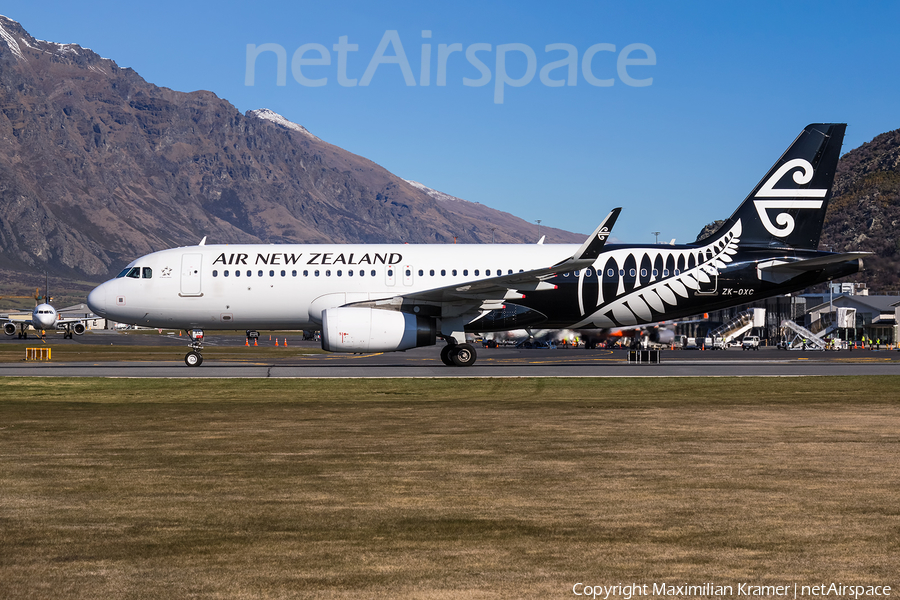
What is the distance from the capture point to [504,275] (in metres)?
32.2

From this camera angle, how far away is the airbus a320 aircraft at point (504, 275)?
1312 inches

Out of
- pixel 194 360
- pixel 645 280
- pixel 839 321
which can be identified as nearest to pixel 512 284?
pixel 645 280

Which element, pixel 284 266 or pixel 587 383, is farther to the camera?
pixel 284 266

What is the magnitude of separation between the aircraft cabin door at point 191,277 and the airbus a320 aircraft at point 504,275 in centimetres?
4

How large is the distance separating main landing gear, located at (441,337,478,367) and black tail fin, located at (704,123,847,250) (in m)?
10.8

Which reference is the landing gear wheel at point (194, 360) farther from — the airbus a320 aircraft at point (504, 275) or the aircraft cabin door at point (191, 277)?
the aircraft cabin door at point (191, 277)

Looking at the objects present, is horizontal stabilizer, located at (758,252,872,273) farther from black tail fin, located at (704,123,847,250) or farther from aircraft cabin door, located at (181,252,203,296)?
aircraft cabin door, located at (181,252,203,296)

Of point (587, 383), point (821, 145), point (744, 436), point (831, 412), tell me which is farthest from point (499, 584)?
point (821, 145)

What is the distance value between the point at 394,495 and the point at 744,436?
6814 millimetres

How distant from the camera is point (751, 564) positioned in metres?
6.54

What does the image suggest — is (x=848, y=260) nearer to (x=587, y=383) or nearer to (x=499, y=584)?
(x=587, y=383)

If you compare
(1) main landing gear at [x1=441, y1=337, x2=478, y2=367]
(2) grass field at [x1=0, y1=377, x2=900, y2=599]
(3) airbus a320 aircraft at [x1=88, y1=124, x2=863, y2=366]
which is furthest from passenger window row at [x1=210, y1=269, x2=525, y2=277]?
(2) grass field at [x1=0, y1=377, x2=900, y2=599]

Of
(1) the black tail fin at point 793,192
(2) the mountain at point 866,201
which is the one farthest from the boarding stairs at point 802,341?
(1) the black tail fin at point 793,192

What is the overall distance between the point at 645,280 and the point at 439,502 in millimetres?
26288
